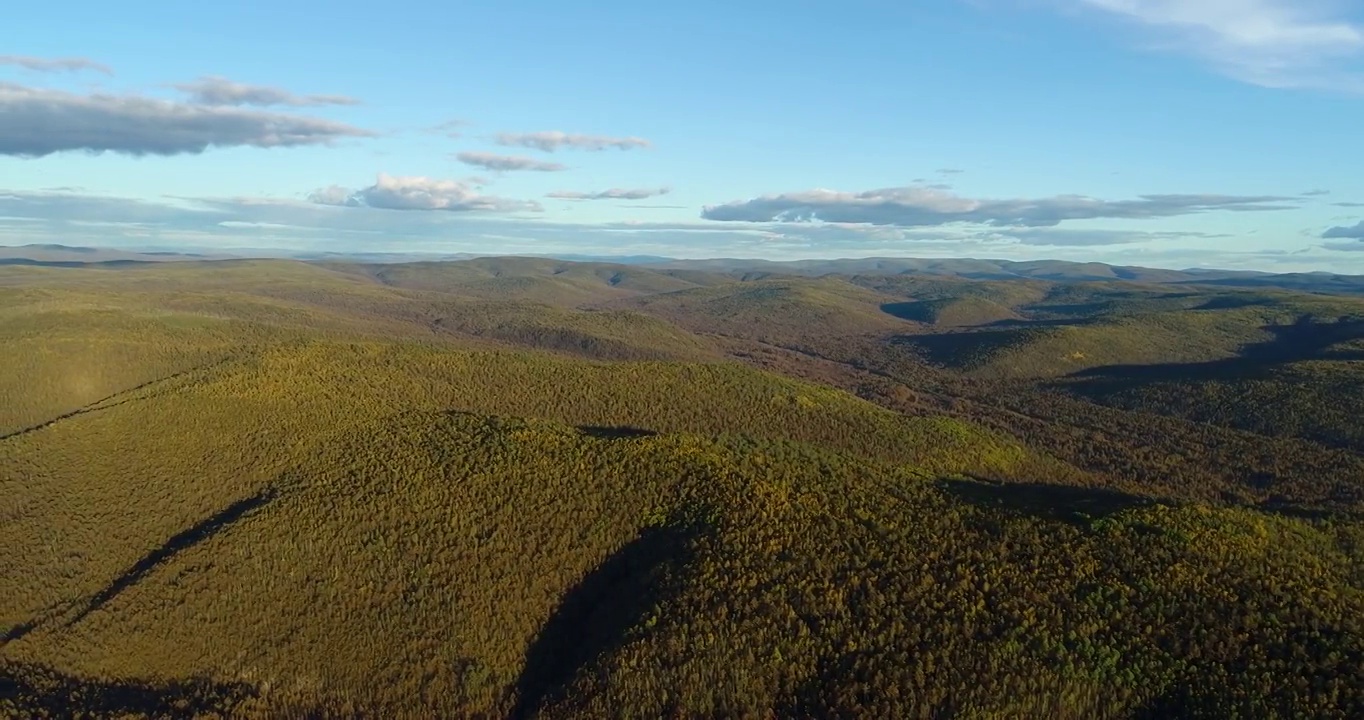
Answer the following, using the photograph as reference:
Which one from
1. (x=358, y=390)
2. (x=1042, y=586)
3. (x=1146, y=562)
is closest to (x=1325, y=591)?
(x=1146, y=562)

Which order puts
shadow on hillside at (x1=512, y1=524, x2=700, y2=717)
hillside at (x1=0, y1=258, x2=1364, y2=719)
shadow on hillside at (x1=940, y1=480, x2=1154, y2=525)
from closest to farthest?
hillside at (x1=0, y1=258, x2=1364, y2=719) < shadow on hillside at (x1=512, y1=524, x2=700, y2=717) < shadow on hillside at (x1=940, y1=480, x2=1154, y2=525)

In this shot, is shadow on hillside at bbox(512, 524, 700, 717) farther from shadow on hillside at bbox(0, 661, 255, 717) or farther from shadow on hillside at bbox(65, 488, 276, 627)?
shadow on hillside at bbox(65, 488, 276, 627)

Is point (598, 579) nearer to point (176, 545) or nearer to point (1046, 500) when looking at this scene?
point (1046, 500)

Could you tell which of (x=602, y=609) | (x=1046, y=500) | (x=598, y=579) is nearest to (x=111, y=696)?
(x=602, y=609)

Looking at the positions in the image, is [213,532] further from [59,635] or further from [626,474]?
[626,474]

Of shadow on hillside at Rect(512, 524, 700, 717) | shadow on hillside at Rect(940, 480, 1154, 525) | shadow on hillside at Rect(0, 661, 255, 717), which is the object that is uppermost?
shadow on hillside at Rect(940, 480, 1154, 525)

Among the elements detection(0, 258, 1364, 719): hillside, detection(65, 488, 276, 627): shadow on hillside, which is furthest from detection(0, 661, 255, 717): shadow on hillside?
detection(65, 488, 276, 627): shadow on hillside

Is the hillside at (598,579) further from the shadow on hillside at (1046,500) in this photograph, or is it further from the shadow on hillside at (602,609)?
the shadow on hillside at (1046,500)
